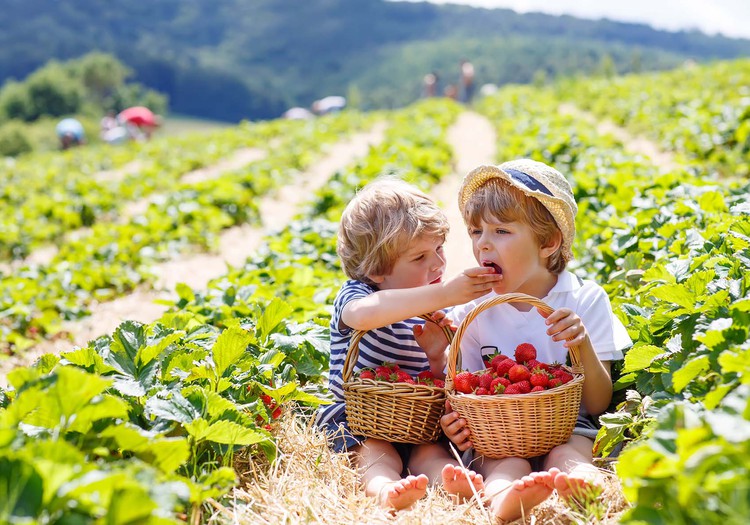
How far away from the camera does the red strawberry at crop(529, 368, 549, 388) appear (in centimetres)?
262

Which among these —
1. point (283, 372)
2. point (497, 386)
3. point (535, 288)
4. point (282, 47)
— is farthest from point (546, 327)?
point (282, 47)

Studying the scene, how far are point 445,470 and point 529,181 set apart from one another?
1.24 meters

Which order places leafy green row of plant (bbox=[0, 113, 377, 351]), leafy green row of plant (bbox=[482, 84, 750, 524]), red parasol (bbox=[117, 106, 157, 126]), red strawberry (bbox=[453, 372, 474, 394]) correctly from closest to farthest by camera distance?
1. leafy green row of plant (bbox=[482, 84, 750, 524])
2. red strawberry (bbox=[453, 372, 474, 394])
3. leafy green row of plant (bbox=[0, 113, 377, 351])
4. red parasol (bbox=[117, 106, 157, 126])

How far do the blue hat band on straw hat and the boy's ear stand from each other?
0.21m

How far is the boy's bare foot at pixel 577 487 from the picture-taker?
2327mm

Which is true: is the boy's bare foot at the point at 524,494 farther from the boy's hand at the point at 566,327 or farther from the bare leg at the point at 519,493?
the boy's hand at the point at 566,327

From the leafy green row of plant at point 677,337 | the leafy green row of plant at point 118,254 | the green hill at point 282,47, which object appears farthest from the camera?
the green hill at point 282,47

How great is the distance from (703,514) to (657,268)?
1.89 meters

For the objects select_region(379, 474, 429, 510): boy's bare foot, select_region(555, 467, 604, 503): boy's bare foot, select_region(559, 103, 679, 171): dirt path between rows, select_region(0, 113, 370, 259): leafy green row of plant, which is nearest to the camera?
select_region(555, 467, 604, 503): boy's bare foot

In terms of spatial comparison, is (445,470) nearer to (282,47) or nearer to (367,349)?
(367,349)

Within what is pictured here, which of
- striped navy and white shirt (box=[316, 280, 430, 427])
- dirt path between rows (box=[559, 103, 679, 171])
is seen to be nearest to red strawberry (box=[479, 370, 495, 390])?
striped navy and white shirt (box=[316, 280, 430, 427])

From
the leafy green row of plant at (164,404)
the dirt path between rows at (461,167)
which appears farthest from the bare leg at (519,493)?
the dirt path between rows at (461,167)

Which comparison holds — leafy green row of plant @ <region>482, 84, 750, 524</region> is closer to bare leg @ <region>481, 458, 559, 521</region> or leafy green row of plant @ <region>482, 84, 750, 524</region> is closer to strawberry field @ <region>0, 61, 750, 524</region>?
strawberry field @ <region>0, 61, 750, 524</region>

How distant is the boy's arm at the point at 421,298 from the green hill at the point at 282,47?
106367mm
